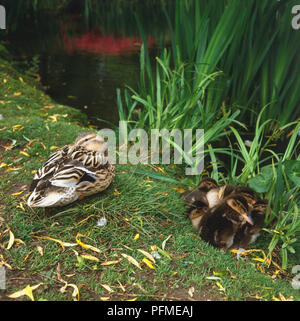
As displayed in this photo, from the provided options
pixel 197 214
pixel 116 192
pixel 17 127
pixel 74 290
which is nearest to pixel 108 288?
pixel 74 290

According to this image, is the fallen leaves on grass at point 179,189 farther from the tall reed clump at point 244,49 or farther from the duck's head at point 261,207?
the tall reed clump at point 244,49

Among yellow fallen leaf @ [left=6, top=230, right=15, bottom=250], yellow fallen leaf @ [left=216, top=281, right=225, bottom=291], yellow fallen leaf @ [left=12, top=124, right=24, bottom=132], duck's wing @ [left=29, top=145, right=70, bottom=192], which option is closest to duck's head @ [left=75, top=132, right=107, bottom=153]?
duck's wing @ [left=29, top=145, right=70, bottom=192]

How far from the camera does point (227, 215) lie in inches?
92.9

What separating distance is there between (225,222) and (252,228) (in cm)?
24

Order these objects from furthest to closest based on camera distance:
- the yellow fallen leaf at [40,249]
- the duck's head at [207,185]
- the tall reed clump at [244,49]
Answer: the tall reed clump at [244,49] → the duck's head at [207,185] → the yellow fallen leaf at [40,249]

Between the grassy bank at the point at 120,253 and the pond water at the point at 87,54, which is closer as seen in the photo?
the grassy bank at the point at 120,253

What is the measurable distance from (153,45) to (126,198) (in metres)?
6.68

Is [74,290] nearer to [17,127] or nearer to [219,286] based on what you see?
[219,286]

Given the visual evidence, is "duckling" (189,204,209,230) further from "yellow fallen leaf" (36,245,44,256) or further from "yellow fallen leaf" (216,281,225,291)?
"yellow fallen leaf" (36,245,44,256)

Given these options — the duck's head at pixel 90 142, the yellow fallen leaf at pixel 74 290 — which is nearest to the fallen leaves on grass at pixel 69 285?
the yellow fallen leaf at pixel 74 290

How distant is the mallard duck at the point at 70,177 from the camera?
6.82ft

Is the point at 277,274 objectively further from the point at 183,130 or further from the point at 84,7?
the point at 84,7

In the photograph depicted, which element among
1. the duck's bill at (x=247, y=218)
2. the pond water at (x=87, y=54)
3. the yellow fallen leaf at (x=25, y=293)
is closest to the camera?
the yellow fallen leaf at (x=25, y=293)

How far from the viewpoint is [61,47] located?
8.42m
